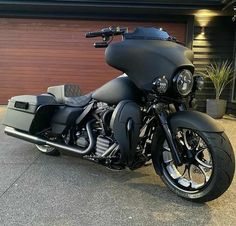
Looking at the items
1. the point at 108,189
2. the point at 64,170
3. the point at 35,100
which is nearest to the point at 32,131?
the point at 35,100

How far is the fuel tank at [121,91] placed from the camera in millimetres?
3057

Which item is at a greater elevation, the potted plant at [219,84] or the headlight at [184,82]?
the headlight at [184,82]

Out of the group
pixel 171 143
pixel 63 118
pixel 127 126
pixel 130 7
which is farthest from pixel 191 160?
pixel 130 7

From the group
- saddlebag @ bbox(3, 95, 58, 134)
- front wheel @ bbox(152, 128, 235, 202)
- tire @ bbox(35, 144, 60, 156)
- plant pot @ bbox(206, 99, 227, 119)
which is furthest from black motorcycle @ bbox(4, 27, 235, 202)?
plant pot @ bbox(206, 99, 227, 119)

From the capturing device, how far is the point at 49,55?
28.1 feet

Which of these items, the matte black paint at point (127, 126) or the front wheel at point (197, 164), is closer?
the front wheel at point (197, 164)

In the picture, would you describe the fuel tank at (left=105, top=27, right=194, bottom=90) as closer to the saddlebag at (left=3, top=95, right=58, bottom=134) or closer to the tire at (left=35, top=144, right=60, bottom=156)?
the saddlebag at (left=3, top=95, right=58, bottom=134)

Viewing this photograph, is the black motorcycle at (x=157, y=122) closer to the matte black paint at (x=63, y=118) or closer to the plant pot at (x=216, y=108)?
the matte black paint at (x=63, y=118)

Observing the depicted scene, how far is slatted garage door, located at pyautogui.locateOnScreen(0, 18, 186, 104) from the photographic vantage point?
8.41m

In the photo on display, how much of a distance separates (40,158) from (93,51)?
4.84m

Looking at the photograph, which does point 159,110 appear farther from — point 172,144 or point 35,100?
point 35,100

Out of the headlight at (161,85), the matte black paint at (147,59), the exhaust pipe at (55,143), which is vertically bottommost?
the exhaust pipe at (55,143)

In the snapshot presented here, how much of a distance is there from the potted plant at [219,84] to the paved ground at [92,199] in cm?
443

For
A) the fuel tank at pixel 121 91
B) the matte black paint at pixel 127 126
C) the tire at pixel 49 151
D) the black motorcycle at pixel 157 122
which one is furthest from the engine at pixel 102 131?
the tire at pixel 49 151
